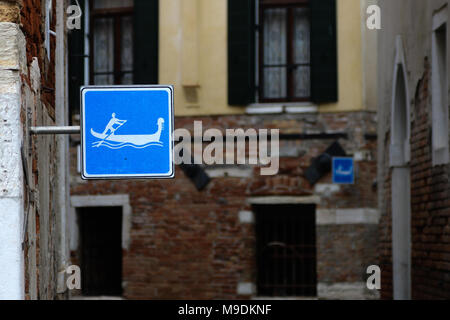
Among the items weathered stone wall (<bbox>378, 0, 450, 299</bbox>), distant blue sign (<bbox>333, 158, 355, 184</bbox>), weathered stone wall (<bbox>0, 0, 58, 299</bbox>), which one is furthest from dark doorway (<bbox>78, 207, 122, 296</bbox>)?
weathered stone wall (<bbox>0, 0, 58, 299</bbox>)

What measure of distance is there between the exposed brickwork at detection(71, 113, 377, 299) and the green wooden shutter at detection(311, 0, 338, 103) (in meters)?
0.29

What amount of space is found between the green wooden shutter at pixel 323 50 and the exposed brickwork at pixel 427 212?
252cm

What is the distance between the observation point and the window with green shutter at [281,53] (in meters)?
11.3

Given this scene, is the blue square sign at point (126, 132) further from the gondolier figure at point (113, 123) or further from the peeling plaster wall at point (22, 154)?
the peeling plaster wall at point (22, 154)

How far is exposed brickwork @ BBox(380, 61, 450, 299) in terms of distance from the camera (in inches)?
295

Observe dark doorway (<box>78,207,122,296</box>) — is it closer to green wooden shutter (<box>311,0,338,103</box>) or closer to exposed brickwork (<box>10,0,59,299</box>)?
green wooden shutter (<box>311,0,338,103</box>)

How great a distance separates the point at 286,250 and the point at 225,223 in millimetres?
777

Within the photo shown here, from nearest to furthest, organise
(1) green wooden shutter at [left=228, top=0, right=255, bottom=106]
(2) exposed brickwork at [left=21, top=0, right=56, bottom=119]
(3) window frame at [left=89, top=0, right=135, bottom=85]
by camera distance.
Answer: (2) exposed brickwork at [left=21, top=0, right=56, bottom=119], (1) green wooden shutter at [left=228, top=0, right=255, bottom=106], (3) window frame at [left=89, top=0, right=135, bottom=85]

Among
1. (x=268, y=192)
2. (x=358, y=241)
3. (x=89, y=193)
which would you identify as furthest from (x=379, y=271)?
(x=89, y=193)

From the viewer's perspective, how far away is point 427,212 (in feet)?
27.2

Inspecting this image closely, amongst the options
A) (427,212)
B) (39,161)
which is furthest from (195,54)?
(39,161)

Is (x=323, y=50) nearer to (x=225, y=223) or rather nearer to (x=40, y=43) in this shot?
(x=225, y=223)

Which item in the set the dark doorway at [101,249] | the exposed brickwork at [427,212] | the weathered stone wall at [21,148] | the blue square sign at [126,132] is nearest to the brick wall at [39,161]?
the weathered stone wall at [21,148]

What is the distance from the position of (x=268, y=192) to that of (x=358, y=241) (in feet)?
3.88
